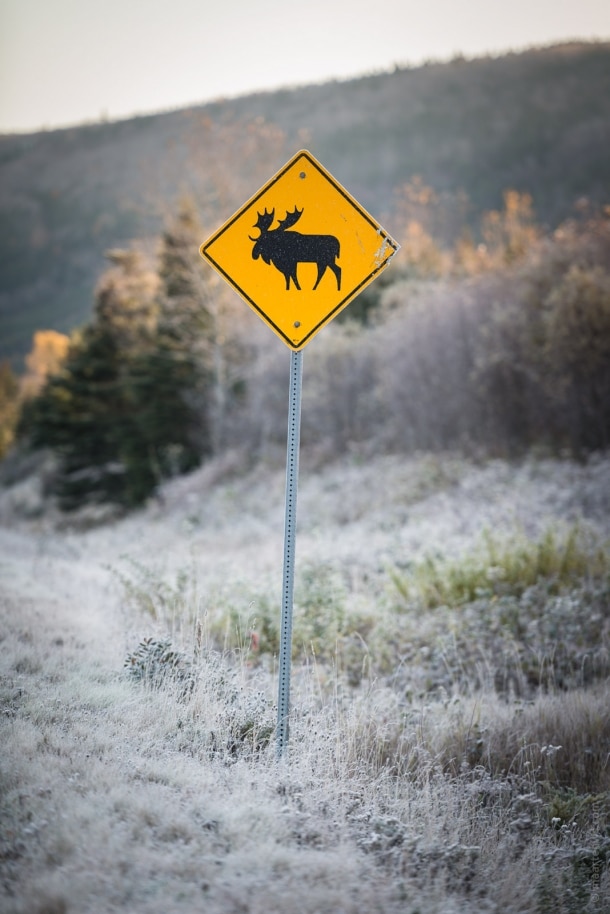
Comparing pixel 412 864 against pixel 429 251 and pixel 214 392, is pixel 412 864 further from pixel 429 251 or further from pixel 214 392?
pixel 429 251

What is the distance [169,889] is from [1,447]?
5881 cm

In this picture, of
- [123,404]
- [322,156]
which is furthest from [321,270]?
[322,156]

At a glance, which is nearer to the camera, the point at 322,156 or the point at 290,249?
the point at 290,249

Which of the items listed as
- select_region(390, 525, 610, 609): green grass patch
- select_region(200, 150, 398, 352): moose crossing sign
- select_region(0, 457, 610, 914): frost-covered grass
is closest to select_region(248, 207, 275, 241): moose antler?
select_region(200, 150, 398, 352): moose crossing sign

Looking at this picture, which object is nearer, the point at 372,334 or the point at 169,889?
the point at 169,889

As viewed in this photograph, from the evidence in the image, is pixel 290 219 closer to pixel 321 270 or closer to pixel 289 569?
pixel 321 270

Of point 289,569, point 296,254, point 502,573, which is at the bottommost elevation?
point 502,573

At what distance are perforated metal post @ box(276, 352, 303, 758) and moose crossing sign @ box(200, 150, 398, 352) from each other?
0.24 m

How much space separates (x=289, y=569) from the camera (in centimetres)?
361

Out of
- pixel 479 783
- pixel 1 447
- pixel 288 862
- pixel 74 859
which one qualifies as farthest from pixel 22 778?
pixel 1 447

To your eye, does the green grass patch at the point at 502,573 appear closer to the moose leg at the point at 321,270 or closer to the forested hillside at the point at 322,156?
the moose leg at the point at 321,270

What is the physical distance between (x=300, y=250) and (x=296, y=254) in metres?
0.03

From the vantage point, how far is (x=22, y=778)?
2.87 meters

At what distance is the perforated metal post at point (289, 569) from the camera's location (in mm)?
3529
